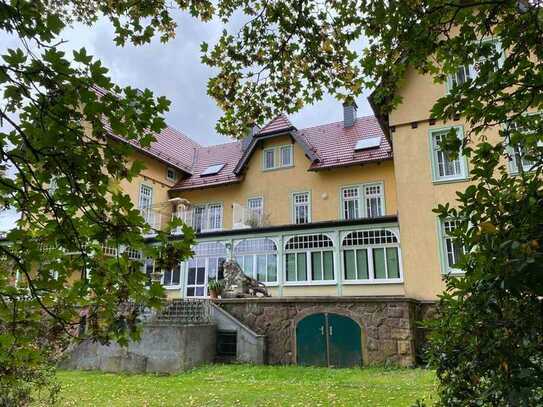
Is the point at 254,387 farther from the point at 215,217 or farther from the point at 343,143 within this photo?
the point at 343,143

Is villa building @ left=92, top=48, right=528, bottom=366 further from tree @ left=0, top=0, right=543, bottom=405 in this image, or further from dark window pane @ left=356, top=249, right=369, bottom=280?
tree @ left=0, top=0, right=543, bottom=405

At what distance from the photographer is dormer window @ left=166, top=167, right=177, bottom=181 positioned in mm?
25256

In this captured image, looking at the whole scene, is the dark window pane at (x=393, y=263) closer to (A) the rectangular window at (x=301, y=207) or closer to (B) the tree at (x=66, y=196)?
(A) the rectangular window at (x=301, y=207)

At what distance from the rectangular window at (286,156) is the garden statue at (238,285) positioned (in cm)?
823

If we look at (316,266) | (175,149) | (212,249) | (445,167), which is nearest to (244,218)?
(212,249)

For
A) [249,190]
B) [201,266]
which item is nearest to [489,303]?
[201,266]

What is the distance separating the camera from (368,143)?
862 inches

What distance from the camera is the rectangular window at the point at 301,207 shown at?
2209 centimetres

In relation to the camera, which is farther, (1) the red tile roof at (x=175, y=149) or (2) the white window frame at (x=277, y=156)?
(1) the red tile roof at (x=175, y=149)

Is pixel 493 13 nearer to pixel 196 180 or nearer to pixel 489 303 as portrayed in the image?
pixel 489 303

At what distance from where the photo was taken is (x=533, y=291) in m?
2.05

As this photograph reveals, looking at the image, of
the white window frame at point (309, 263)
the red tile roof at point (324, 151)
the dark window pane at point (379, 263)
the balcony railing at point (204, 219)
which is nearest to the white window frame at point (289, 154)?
the red tile roof at point (324, 151)

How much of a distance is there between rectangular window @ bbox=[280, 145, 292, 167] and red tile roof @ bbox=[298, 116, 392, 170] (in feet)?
3.45

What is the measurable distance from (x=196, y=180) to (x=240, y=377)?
15.9 metres
